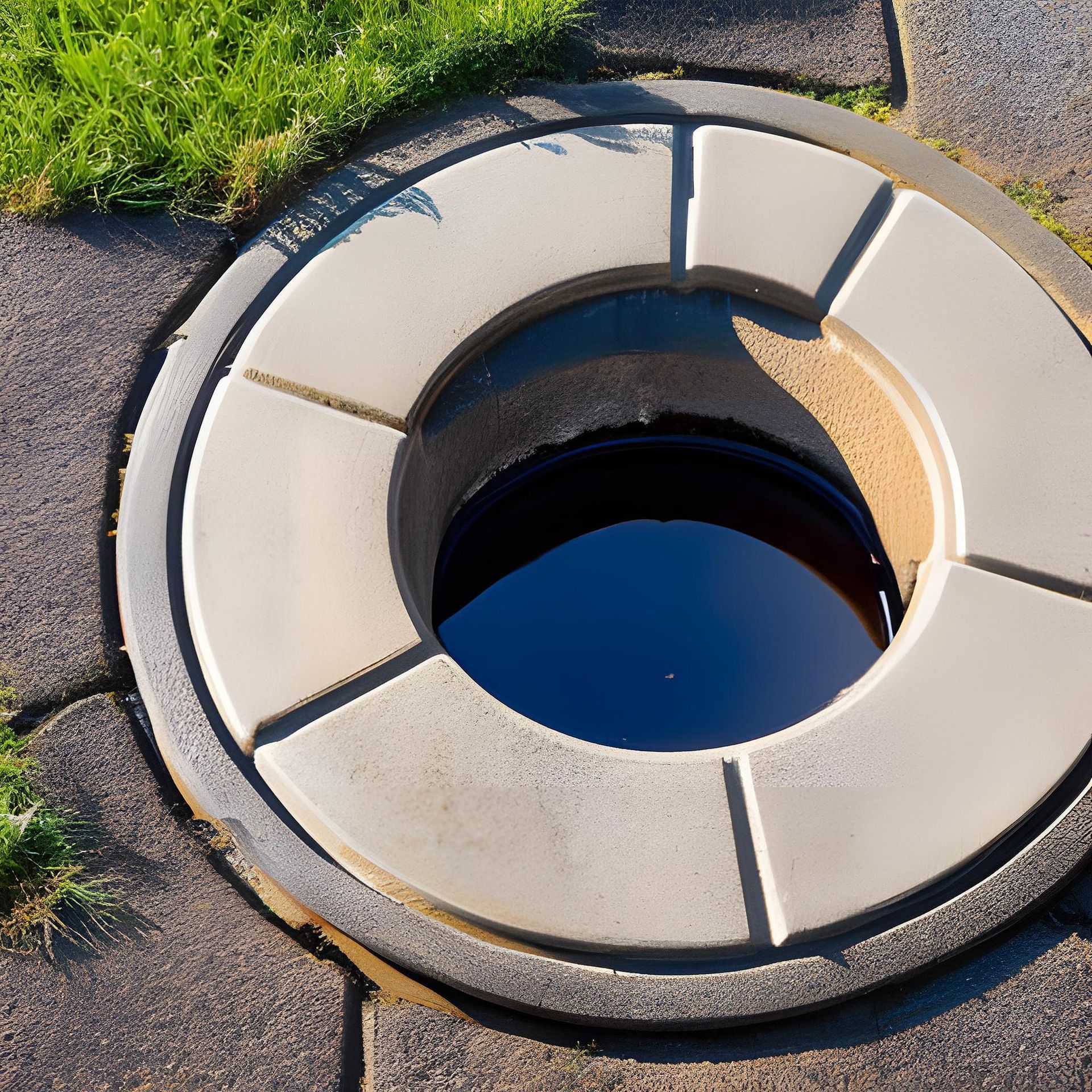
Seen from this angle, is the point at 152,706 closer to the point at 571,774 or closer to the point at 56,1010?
the point at 56,1010

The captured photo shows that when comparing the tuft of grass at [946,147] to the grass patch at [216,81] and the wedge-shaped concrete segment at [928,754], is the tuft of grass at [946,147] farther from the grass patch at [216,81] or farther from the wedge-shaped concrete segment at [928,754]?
the wedge-shaped concrete segment at [928,754]

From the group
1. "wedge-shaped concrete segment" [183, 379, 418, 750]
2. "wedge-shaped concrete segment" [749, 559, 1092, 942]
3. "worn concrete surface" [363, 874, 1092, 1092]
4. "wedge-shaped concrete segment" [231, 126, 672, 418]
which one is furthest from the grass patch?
"worn concrete surface" [363, 874, 1092, 1092]

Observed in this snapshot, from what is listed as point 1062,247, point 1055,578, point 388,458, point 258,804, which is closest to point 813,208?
point 1062,247

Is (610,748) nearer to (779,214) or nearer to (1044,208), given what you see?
(779,214)

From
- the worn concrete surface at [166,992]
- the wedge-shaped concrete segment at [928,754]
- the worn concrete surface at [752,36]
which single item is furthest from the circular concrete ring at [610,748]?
the worn concrete surface at [752,36]

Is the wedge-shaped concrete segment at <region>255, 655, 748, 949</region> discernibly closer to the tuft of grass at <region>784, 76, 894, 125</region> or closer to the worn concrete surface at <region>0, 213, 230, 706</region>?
the worn concrete surface at <region>0, 213, 230, 706</region>

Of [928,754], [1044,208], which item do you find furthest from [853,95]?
[928,754]

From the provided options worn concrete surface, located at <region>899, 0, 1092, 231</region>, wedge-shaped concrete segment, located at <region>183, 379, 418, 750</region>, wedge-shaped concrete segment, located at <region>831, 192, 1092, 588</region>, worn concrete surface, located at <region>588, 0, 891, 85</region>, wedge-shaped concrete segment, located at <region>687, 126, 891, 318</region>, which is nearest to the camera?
wedge-shaped concrete segment, located at <region>183, 379, 418, 750</region>
